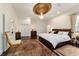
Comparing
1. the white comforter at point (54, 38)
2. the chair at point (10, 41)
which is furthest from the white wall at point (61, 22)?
the chair at point (10, 41)

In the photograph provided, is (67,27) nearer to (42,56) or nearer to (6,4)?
(42,56)

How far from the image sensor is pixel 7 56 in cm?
255

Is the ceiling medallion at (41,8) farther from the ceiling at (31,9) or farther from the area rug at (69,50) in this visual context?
the area rug at (69,50)

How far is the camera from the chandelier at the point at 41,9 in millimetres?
2625

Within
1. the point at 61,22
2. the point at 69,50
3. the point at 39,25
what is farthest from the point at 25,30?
the point at 69,50

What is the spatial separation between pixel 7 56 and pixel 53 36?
1.43m

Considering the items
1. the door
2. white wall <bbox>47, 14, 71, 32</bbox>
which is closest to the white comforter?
white wall <bbox>47, 14, 71, 32</bbox>

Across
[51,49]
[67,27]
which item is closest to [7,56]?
[51,49]

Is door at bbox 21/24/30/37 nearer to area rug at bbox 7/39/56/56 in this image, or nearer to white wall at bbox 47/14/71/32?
area rug at bbox 7/39/56/56

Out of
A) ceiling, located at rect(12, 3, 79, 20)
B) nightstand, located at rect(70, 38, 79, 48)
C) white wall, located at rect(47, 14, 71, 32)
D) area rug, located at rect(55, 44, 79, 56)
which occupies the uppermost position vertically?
ceiling, located at rect(12, 3, 79, 20)

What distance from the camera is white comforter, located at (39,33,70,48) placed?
285 centimetres

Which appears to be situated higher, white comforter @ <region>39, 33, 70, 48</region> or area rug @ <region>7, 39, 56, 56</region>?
white comforter @ <region>39, 33, 70, 48</region>

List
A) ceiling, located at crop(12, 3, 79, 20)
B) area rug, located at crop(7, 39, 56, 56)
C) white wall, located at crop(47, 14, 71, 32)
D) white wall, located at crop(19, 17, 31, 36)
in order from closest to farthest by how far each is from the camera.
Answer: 1. ceiling, located at crop(12, 3, 79, 20)
2. area rug, located at crop(7, 39, 56, 56)
3. white wall, located at crop(47, 14, 71, 32)
4. white wall, located at crop(19, 17, 31, 36)

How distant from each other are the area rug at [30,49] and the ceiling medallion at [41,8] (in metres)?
0.84
